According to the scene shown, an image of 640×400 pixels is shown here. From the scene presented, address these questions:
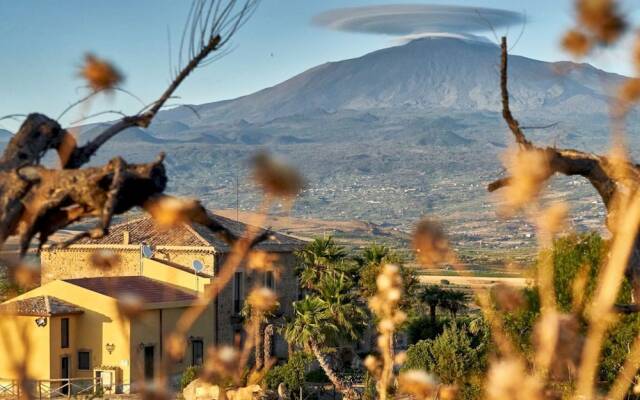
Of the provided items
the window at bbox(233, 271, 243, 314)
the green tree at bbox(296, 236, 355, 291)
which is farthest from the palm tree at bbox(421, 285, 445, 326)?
the window at bbox(233, 271, 243, 314)

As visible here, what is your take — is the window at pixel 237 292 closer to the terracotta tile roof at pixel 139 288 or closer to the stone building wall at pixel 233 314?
the stone building wall at pixel 233 314

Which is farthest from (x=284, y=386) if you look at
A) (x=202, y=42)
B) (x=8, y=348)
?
(x=8, y=348)

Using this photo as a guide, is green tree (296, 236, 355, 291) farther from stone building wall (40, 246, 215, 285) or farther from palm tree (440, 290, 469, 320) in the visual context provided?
palm tree (440, 290, 469, 320)

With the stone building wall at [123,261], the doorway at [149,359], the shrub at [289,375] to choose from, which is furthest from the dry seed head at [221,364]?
the stone building wall at [123,261]

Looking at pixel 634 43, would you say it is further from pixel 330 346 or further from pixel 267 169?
pixel 330 346

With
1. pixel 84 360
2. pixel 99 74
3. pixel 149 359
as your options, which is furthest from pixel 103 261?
pixel 84 360

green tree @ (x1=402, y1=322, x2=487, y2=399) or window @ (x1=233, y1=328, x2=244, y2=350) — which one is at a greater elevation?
window @ (x1=233, y1=328, x2=244, y2=350)
